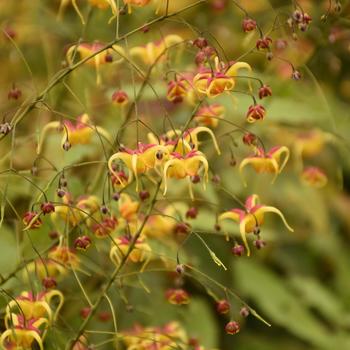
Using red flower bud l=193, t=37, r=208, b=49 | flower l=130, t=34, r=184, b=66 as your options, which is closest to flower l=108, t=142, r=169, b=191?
red flower bud l=193, t=37, r=208, b=49

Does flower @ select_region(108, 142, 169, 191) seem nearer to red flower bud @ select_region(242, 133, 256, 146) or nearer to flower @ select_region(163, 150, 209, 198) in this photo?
flower @ select_region(163, 150, 209, 198)

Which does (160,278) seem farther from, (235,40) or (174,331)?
(235,40)

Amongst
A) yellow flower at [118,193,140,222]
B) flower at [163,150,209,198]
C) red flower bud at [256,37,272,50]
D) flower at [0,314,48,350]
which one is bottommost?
flower at [0,314,48,350]

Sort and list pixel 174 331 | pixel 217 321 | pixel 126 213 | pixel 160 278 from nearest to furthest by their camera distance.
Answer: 1. pixel 126 213
2. pixel 174 331
3. pixel 160 278
4. pixel 217 321

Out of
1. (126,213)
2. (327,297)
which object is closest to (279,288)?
(327,297)

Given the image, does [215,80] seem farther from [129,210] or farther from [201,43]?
[129,210]

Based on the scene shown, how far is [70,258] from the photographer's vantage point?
1497 mm

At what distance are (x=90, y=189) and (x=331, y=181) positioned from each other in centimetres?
144

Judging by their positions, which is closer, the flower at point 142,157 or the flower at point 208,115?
the flower at point 142,157

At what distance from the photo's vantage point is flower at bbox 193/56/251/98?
→ 1.33 m

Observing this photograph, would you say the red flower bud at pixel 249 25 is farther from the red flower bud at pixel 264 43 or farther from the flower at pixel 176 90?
the flower at pixel 176 90

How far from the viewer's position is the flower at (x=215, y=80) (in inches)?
52.4

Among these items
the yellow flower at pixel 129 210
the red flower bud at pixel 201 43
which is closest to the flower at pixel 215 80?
the red flower bud at pixel 201 43

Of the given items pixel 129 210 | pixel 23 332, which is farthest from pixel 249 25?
pixel 23 332
